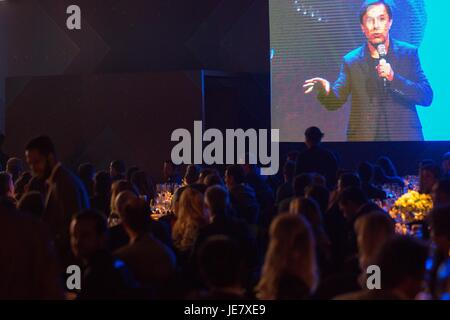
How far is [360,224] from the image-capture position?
380 cm

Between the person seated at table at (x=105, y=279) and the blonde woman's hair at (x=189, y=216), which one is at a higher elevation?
the blonde woman's hair at (x=189, y=216)

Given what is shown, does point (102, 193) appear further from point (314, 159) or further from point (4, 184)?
point (314, 159)

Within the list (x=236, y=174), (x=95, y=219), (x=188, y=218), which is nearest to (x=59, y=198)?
(x=188, y=218)

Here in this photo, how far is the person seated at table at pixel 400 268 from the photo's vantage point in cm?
270

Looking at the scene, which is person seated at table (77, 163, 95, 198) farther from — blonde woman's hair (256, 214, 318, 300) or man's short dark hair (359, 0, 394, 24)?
man's short dark hair (359, 0, 394, 24)

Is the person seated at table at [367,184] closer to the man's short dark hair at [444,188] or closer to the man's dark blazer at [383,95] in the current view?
the man's short dark hair at [444,188]

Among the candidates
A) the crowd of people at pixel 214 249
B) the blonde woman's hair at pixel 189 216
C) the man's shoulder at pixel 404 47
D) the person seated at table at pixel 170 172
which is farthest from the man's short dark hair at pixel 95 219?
the man's shoulder at pixel 404 47

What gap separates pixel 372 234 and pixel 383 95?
23.5 feet

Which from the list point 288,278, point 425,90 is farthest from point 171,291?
point 425,90

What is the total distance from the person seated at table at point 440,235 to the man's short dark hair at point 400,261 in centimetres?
96

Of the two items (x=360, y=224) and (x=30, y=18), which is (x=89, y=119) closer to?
(x=30, y=18)

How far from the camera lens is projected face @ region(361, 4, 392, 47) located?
10438 millimetres
